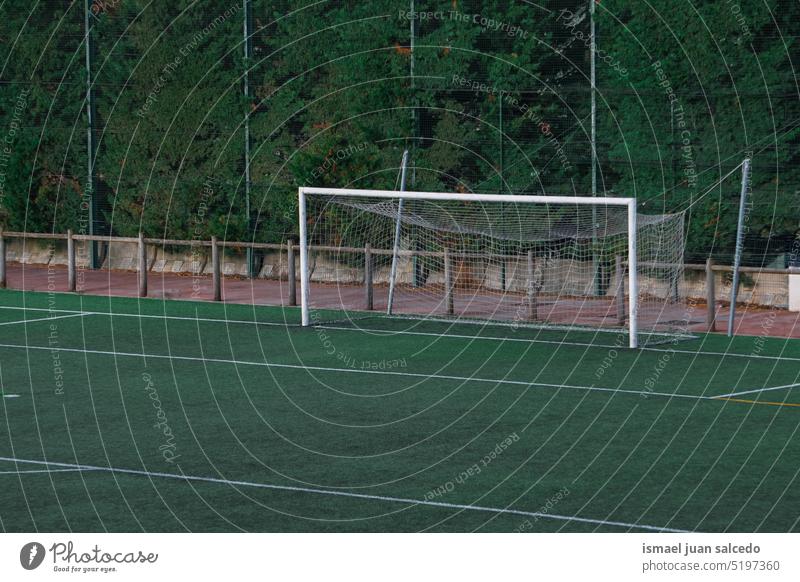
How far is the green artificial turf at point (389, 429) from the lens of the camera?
Result: 11.1 m

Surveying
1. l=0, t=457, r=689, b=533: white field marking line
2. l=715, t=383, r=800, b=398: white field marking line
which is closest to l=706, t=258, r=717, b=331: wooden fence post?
l=715, t=383, r=800, b=398: white field marking line

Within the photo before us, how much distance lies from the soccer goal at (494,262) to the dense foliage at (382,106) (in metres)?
1.00

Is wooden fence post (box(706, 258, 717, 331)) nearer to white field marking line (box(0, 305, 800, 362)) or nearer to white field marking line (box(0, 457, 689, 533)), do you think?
white field marking line (box(0, 305, 800, 362))

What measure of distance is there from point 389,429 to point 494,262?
11555 mm

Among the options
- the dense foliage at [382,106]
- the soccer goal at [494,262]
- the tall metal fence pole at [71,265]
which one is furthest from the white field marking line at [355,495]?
the tall metal fence pole at [71,265]

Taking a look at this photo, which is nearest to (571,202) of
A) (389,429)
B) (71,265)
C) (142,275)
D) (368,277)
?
(368,277)

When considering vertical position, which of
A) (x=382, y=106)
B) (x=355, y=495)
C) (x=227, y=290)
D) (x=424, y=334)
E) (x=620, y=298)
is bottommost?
(x=355, y=495)

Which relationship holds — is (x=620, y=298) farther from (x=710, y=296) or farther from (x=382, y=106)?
(x=382, y=106)

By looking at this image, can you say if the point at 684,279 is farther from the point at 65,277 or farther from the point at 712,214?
the point at 65,277

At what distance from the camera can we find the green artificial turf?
11141 millimetres

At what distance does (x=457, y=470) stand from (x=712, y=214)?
13.6 m

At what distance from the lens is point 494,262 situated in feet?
84.6

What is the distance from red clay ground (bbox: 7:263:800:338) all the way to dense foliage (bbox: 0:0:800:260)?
1.30m

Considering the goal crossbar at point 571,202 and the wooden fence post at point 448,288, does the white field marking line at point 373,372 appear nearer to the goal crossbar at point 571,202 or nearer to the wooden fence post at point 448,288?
the goal crossbar at point 571,202
